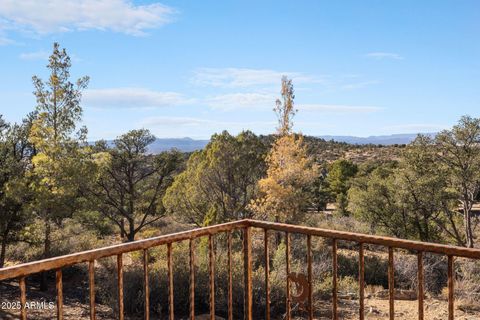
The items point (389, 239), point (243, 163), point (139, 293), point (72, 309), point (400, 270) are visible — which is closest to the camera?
point (389, 239)

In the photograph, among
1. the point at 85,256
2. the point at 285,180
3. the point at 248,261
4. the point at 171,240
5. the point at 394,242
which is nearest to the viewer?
the point at 85,256

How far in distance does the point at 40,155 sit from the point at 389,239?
41.5 ft

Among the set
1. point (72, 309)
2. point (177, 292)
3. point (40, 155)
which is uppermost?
point (40, 155)

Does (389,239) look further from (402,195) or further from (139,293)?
(402,195)

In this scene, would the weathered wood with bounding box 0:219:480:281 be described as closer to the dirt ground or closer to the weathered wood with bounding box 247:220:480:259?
the weathered wood with bounding box 247:220:480:259

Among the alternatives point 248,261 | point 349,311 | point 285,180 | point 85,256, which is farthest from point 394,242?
point 285,180

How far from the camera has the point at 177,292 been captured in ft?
29.6

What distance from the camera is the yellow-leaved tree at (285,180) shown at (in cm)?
1595

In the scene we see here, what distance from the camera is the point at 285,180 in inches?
647

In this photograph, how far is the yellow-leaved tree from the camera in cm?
1595

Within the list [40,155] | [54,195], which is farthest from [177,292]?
[40,155]

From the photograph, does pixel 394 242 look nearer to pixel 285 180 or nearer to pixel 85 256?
pixel 85 256

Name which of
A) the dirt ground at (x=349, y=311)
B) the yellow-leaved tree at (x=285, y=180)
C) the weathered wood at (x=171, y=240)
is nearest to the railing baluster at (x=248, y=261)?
the weathered wood at (x=171, y=240)

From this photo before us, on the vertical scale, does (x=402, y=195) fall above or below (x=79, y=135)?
below
